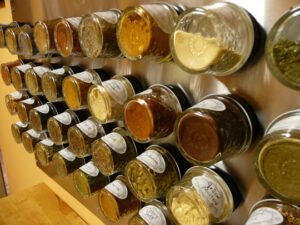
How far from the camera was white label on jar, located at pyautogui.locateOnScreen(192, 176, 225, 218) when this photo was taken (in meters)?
0.50

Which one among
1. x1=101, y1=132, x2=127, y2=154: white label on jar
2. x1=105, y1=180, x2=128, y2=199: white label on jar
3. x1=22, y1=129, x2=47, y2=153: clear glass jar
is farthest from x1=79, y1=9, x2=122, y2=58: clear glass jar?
x1=22, y1=129, x2=47, y2=153: clear glass jar

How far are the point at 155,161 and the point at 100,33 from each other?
27 centimetres

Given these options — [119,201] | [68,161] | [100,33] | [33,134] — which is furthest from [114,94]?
[33,134]

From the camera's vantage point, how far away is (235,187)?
0.52 metres

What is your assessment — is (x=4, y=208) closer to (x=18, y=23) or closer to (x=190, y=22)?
(x=18, y=23)

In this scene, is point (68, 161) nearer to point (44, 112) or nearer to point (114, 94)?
point (44, 112)

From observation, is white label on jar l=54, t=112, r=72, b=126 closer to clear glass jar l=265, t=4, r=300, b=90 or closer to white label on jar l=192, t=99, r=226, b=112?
white label on jar l=192, t=99, r=226, b=112

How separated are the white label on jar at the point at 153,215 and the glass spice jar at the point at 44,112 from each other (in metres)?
0.44

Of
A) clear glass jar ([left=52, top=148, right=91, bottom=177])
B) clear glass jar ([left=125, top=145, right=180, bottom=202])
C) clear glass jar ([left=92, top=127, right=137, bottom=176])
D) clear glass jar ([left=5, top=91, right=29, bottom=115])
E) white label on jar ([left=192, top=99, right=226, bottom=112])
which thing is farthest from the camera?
clear glass jar ([left=5, top=91, right=29, bottom=115])

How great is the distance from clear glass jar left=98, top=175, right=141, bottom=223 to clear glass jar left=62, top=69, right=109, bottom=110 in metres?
0.20

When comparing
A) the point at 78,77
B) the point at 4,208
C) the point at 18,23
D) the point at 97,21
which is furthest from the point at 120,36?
the point at 4,208

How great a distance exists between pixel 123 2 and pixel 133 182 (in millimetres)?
362

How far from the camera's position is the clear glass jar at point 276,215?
16.2 inches

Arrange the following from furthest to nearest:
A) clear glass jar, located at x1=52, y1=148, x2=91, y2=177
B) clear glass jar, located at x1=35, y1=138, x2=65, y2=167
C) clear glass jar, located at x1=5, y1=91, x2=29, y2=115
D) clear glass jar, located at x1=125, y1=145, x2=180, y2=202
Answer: clear glass jar, located at x1=5, y1=91, x2=29, y2=115
clear glass jar, located at x1=35, y1=138, x2=65, y2=167
clear glass jar, located at x1=52, y1=148, x2=91, y2=177
clear glass jar, located at x1=125, y1=145, x2=180, y2=202
